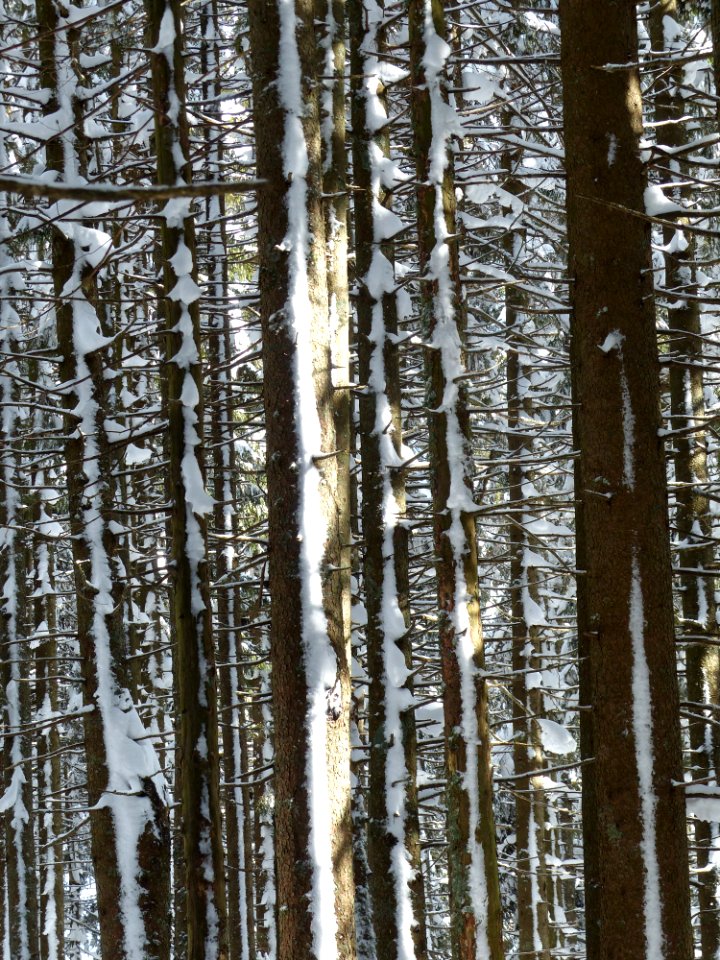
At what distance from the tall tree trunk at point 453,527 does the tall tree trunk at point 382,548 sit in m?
0.81

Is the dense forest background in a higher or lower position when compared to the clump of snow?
higher

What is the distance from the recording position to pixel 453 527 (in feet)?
28.6

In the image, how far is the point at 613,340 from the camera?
20.2ft

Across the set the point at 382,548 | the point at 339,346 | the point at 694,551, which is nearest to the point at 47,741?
the point at 382,548

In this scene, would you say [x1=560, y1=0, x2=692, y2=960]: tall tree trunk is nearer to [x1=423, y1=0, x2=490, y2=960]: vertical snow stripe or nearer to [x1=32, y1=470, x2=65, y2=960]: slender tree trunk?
[x1=423, y1=0, x2=490, y2=960]: vertical snow stripe

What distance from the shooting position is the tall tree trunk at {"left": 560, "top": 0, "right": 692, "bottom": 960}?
18.8 feet

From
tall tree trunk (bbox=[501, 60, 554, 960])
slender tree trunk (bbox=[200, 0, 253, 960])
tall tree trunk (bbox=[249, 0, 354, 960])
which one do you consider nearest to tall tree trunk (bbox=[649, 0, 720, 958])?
tall tree trunk (bbox=[501, 60, 554, 960])

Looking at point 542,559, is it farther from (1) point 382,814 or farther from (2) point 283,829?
(2) point 283,829

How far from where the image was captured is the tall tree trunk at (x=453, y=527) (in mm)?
8367

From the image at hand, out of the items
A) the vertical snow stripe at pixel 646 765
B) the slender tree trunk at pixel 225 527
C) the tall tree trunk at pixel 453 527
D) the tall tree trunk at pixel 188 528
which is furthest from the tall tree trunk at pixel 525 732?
the vertical snow stripe at pixel 646 765

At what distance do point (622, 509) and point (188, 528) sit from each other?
13.8 feet

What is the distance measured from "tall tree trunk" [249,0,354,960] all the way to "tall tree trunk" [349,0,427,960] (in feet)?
12.7

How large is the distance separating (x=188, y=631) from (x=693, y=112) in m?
10.7

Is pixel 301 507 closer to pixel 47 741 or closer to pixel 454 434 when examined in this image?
pixel 454 434
